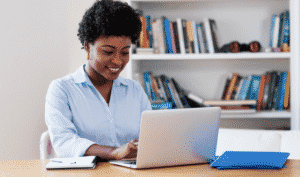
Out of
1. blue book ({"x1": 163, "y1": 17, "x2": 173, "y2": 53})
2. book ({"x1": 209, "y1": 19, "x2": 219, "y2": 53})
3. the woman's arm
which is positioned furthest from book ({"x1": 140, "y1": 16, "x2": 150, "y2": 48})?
the woman's arm

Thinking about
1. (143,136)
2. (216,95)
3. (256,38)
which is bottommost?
(216,95)

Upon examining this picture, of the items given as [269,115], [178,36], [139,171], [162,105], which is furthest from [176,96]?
[139,171]

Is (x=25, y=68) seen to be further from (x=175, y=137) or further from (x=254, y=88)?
(x=254, y=88)

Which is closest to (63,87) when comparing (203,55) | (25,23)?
(25,23)

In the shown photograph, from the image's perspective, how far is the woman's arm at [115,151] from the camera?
1.18 meters

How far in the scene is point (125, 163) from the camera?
45.9 inches

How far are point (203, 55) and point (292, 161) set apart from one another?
1405mm

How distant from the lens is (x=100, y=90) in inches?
65.3

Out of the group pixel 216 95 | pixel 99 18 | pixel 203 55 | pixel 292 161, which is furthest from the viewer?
pixel 216 95

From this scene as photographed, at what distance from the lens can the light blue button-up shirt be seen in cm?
142

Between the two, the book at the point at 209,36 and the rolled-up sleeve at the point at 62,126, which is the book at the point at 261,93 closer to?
the book at the point at 209,36

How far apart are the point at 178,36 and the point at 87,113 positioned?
1.30 meters

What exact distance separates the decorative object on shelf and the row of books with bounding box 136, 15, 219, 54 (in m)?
0.08

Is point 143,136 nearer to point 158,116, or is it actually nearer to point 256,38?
point 158,116
